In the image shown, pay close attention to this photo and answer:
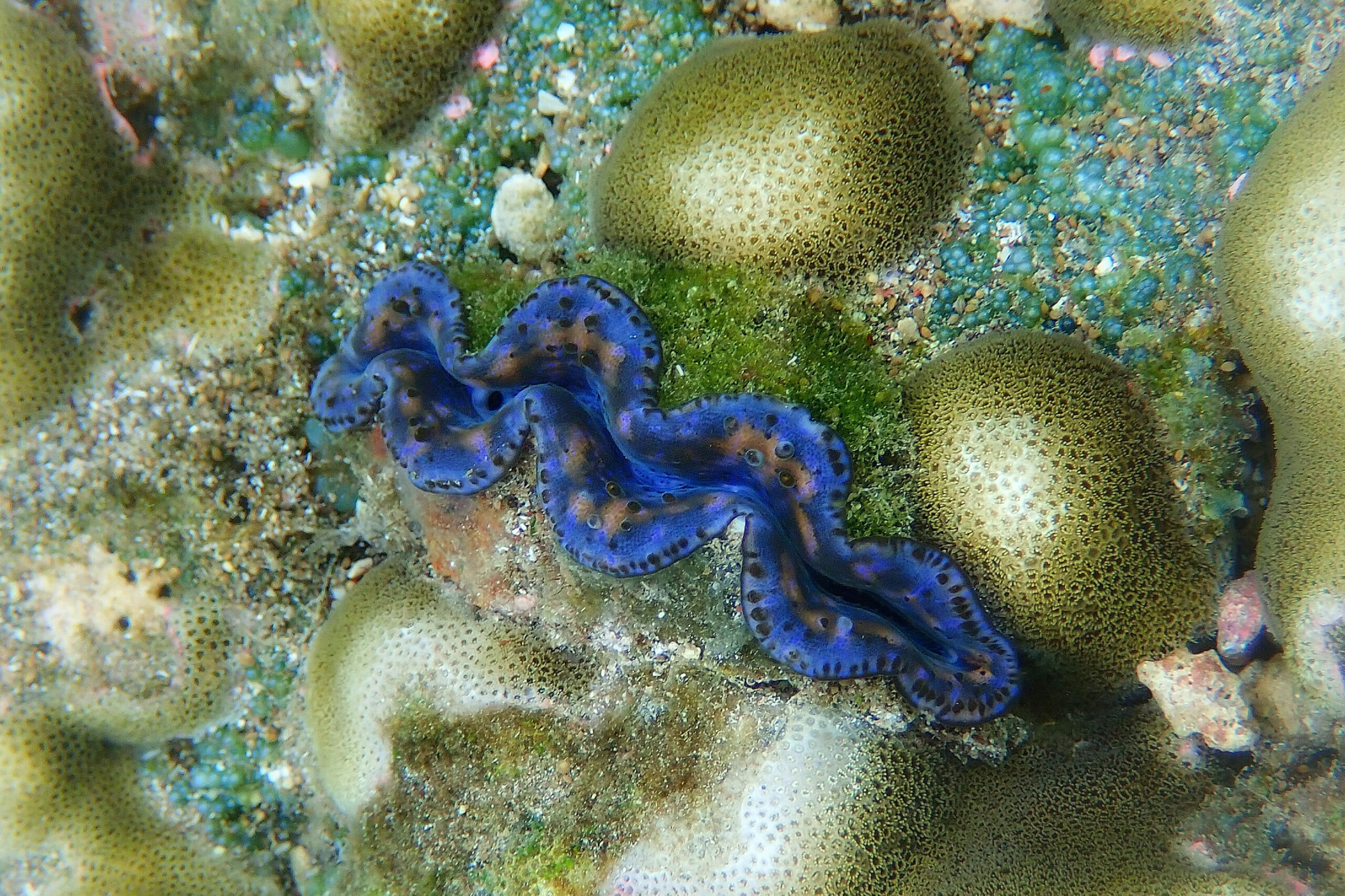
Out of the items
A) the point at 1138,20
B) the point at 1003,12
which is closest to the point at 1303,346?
the point at 1138,20

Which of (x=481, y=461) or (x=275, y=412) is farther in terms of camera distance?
(x=275, y=412)

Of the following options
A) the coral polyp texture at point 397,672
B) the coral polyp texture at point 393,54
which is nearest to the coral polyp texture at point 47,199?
the coral polyp texture at point 393,54

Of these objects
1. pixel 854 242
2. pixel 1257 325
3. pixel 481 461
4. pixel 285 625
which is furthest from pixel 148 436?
pixel 1257 325

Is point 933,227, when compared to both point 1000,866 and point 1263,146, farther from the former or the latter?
point 1000,866

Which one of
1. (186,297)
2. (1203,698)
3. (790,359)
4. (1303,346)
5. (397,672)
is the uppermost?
(1303,346)

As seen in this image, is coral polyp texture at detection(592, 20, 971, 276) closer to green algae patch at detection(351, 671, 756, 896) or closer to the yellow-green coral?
green algae patch at detection(351, 671, 756, 896)

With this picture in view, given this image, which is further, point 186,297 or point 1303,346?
point 186,297

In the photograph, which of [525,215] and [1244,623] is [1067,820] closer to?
[1244,623]
